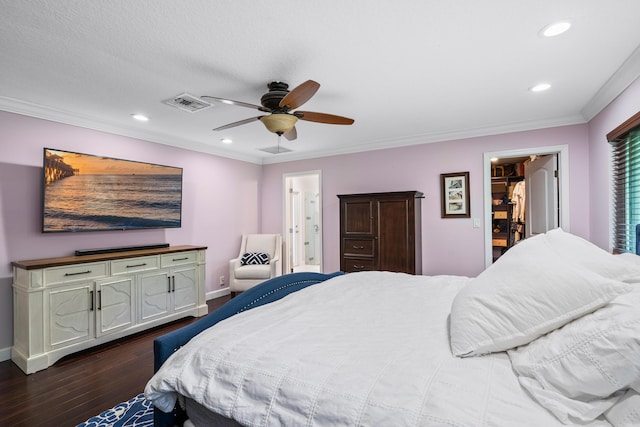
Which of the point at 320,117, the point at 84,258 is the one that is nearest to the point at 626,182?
the point at 320,117

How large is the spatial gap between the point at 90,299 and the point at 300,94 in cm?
276

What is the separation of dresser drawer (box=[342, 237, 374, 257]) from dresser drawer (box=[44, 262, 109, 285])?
279cm

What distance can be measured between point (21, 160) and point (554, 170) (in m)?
5.62

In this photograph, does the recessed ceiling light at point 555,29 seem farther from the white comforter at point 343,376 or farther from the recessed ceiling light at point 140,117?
the recessed ceiling light at point 140,117

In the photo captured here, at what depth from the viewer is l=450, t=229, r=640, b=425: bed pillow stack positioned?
82 cm

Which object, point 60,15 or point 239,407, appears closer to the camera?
point 239,407

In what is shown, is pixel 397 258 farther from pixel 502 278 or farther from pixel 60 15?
pixel 60 15

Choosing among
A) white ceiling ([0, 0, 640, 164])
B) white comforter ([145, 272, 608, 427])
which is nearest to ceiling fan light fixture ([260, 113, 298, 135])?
white ceiling ([0, 0, 640, 164])

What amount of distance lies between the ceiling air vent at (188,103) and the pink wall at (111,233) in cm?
131

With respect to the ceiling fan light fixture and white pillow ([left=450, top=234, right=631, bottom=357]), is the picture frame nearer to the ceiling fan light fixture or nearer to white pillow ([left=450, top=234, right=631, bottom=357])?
the ceiling fan light fixture

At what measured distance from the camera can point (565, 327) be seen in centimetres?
102

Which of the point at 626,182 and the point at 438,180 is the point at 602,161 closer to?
the point at 626,182

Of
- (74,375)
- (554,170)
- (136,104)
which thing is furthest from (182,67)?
(554,170)

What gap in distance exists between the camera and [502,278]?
1248mm
